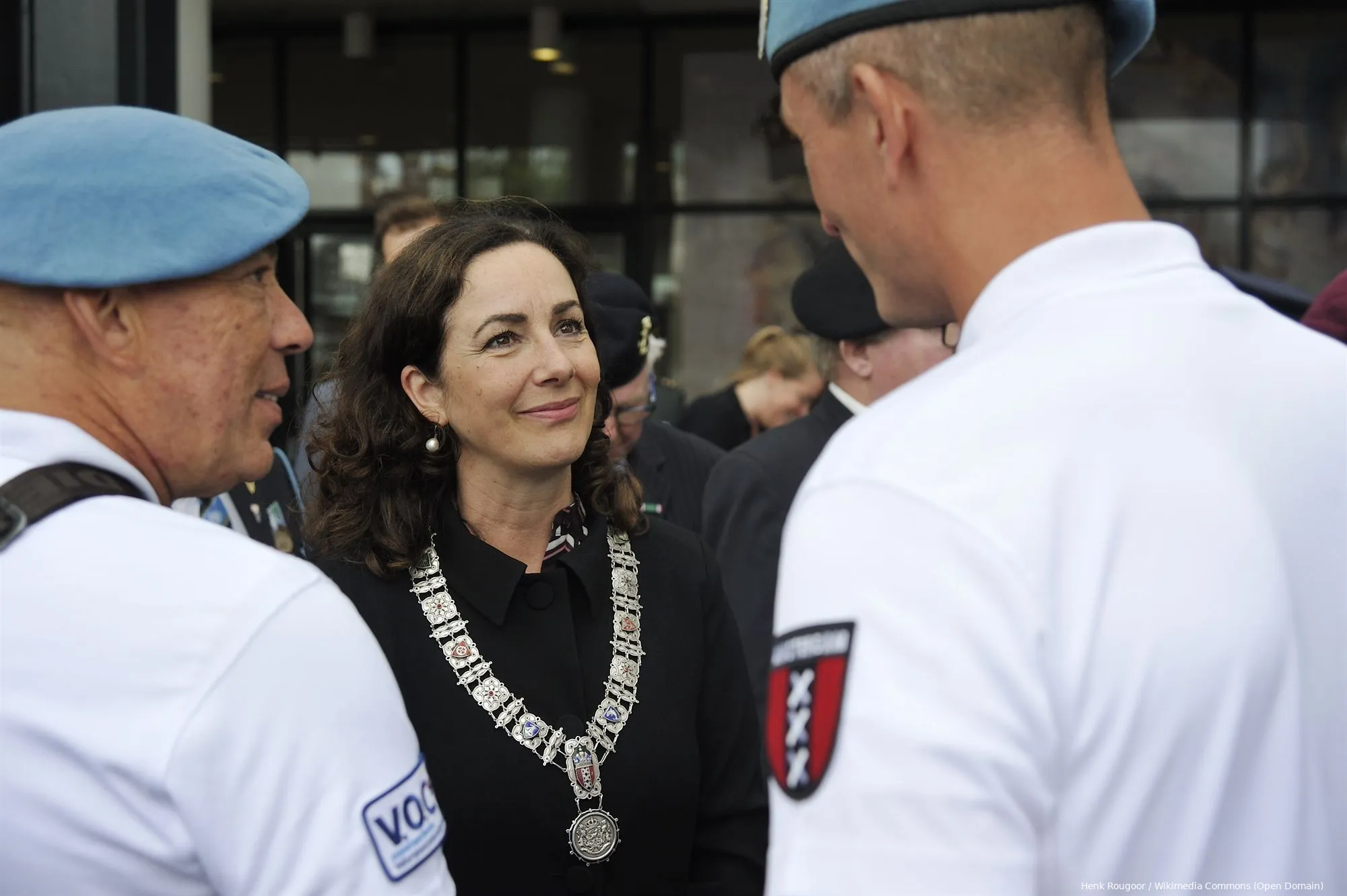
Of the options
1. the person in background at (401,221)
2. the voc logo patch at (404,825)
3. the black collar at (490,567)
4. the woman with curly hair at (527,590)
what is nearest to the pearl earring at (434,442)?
the woman with curly hair at (527,590)

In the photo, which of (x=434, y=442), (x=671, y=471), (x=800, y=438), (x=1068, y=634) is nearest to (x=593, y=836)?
(x=434, y=442)

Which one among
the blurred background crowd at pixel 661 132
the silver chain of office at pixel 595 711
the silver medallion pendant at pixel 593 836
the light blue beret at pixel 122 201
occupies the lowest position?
the silver medallion pendant at pixel 593 836

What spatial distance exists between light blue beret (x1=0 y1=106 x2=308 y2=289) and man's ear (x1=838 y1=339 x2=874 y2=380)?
283 cm

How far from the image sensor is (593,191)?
10.9 metres

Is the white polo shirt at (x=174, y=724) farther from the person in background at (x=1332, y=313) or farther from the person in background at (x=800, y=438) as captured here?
the person in background at (x=800, y=438)

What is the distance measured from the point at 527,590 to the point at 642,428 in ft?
7.45

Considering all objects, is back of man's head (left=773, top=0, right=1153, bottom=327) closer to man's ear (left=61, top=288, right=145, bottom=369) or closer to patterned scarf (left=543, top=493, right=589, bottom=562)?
man's ear (left=61, top=288, right=145, bottom=369)

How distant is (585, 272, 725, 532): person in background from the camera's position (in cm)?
463

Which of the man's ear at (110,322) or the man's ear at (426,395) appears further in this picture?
the man's ear at (426,395)

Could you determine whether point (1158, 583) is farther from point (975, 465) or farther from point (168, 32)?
point (168, 32)

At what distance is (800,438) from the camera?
4258 mm

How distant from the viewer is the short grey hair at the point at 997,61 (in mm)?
1284

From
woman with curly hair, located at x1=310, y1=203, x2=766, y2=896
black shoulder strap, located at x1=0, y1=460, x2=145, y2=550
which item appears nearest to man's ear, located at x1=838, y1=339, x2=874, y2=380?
woman with curly hair, located at x1=310, y1=203, x2=766, y2=896

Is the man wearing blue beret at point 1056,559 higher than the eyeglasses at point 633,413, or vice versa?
the man wearing blue beret at point 1056,559
